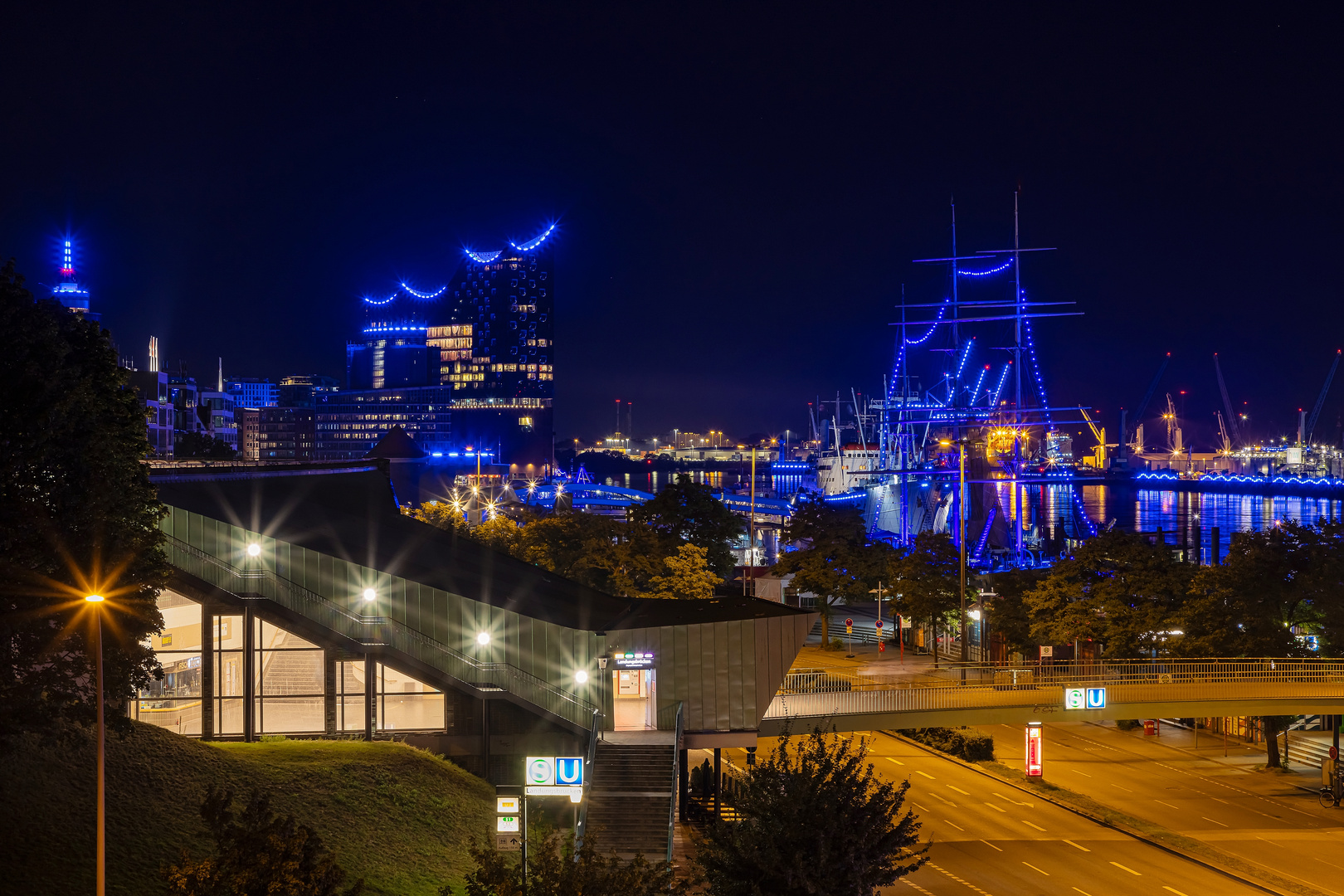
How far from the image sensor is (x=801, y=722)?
94.5 ft

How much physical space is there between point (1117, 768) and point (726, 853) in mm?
26786

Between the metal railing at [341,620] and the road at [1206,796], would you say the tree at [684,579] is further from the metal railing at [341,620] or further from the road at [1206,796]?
the metal railing at [341,620]

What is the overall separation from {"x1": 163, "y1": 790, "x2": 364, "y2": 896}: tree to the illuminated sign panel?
25569 millimetres

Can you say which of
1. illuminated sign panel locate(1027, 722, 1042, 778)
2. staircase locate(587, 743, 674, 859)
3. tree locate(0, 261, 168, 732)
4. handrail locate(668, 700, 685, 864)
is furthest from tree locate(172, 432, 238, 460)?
tree locate(0, 261, 168, 732)

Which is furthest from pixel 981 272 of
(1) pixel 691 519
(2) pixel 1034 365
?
(1) pixel 691 519

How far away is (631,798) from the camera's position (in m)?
23.4

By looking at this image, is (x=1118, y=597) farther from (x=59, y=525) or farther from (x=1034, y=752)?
(x=59, y=525)

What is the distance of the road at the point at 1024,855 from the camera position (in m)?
24.2

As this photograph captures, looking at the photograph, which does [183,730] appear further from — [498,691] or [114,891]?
[114,891]

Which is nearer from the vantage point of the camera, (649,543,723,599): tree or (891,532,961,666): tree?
(649,543,723,599): tree

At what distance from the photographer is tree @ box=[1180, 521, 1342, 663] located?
36.5m

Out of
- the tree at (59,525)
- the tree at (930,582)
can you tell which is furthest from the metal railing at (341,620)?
the tree at (930,582)

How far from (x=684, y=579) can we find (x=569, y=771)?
27404 millimetres

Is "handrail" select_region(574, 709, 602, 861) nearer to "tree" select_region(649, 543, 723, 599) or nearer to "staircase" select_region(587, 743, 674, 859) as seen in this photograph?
"staircase" select_region(587, 743, 674, 859)
